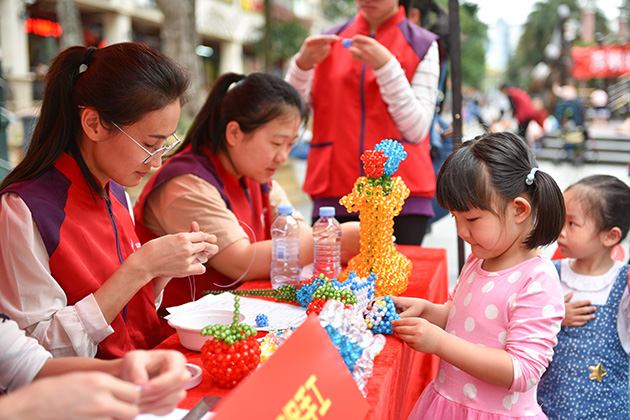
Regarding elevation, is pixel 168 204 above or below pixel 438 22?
below

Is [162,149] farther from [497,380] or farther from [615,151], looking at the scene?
[615,151]

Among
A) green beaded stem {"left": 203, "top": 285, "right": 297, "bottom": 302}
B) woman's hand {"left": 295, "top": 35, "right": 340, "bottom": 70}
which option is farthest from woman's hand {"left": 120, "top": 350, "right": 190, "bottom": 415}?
woman's hand {"left": 295, "top": 35, "right": 340, "bottom": 70}

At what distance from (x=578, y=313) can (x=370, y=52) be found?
45.3 inches

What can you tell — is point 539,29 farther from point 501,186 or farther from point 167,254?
point 167,254

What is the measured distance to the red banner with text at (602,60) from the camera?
22.8m

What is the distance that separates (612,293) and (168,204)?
1.49 meters

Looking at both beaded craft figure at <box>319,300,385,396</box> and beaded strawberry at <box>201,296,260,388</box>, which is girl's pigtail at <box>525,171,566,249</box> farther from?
beaded strawberry at <box>201,296,260,388</box>

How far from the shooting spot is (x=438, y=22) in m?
3.13

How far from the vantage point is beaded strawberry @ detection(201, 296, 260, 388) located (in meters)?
1.04

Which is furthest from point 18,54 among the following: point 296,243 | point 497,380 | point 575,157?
point 497,380

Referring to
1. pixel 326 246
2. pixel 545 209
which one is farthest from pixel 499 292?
pixel 326 246

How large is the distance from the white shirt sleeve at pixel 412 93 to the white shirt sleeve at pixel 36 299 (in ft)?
4.44

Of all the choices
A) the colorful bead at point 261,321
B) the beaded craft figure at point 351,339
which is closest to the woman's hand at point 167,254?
the colorful bead at point 261,321

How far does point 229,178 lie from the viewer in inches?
83.9
